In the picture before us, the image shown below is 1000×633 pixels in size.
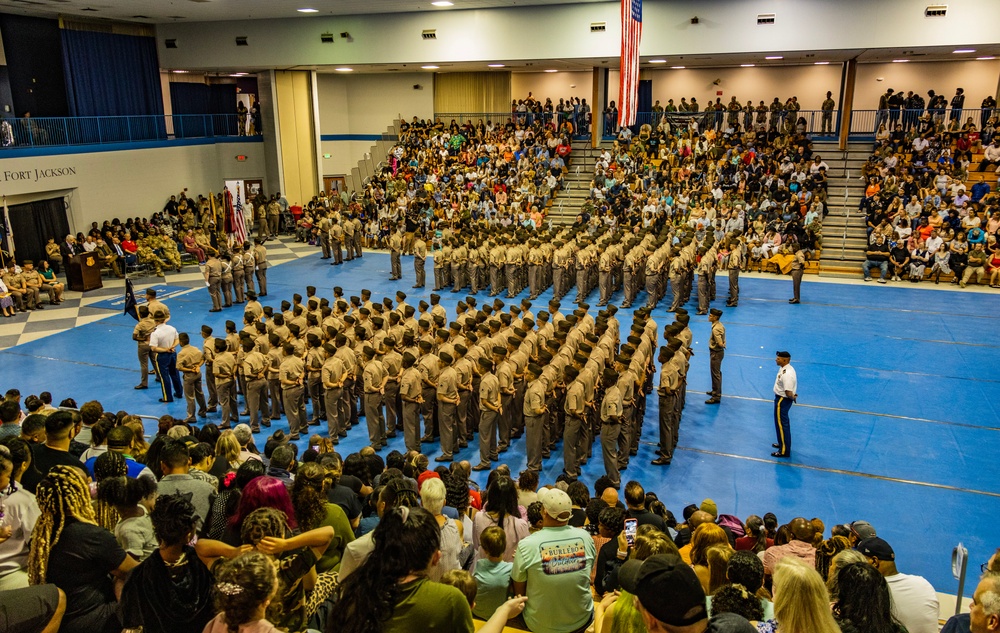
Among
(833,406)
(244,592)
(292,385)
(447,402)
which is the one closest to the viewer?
(244,592)

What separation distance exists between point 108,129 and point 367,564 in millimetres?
24140

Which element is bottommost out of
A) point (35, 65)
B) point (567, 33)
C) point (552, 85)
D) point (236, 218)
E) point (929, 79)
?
point (236, 218)

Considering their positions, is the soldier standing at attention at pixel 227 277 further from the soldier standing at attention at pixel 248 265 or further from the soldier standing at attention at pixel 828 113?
the soldier standing at attention at pixel 828 113

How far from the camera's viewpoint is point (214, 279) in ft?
52.7

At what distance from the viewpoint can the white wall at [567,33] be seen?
18.9m

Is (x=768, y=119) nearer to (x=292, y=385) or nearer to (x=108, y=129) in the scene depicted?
(x=292, y=385)

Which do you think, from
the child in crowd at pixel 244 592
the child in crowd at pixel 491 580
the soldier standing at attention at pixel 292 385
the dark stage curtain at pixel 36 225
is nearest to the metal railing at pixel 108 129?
the dark stage curtain at pixel 36 225

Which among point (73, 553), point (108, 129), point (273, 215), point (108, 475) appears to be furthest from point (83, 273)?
point (73, 553)

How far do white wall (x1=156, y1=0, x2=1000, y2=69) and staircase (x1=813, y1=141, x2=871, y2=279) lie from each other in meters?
3.84

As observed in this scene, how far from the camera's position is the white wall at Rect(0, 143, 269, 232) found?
18.8 m

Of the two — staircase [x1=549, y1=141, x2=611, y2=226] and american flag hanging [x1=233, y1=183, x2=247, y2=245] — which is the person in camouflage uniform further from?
staircase [x1=549, y1=141, x2=611, y2=226]

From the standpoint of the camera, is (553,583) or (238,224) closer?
(553,583)

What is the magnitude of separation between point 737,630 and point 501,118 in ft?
90.3

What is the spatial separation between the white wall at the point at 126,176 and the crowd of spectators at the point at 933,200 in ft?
67.6
